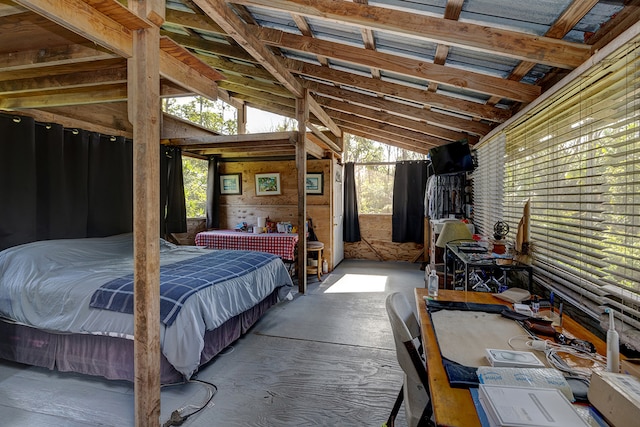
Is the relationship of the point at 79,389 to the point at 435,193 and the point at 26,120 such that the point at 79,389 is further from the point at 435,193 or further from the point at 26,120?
the point at 435,193

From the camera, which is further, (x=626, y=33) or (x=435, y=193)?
(x=435, y=193)

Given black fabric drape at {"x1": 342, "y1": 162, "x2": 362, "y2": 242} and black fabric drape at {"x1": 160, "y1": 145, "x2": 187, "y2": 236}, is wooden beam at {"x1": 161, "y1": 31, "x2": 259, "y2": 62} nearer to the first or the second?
black fabric drape at {"x1": 160, "y1": 145, "x2": 187, "y2": 236}

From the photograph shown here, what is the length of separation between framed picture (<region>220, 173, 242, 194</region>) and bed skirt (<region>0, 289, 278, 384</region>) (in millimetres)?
3883

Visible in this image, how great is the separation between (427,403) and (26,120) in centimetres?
388

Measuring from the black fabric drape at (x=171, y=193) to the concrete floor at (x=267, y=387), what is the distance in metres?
2.64

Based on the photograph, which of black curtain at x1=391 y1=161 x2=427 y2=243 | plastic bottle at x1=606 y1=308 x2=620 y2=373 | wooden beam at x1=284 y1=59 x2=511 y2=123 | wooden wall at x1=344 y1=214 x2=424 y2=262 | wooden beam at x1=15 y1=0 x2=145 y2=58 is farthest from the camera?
wooden wall at x1=344 y1=214 x2=424 y2=262

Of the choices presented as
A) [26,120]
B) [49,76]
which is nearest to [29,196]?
[26,120]

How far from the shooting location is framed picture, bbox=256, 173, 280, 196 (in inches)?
239

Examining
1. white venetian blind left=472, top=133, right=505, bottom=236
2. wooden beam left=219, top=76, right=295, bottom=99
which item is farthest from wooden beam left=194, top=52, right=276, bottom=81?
white venetian blind left=472, top=133, right=505, bottom=236

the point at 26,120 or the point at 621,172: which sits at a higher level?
the point at 26,120

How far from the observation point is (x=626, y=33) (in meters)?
1.39

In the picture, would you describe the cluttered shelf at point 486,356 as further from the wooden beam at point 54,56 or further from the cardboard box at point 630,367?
the wooden beam at point 54,56

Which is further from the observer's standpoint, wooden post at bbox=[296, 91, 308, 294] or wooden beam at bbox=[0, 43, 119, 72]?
wooden post at bbox=[296, 91, 308, 294]

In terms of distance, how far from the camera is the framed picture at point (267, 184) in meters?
6.06
